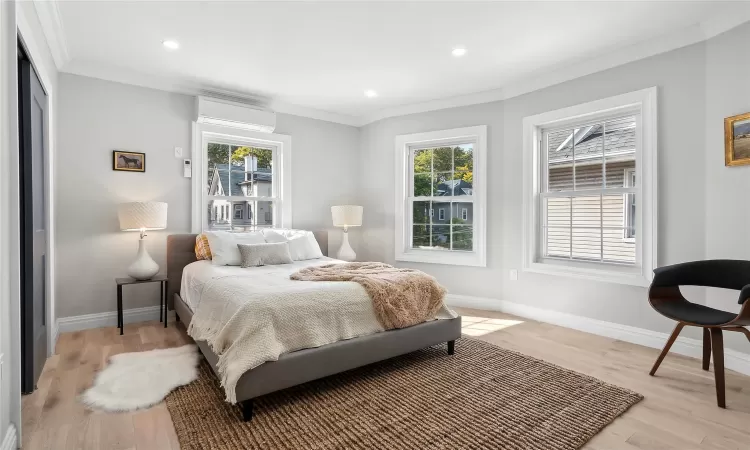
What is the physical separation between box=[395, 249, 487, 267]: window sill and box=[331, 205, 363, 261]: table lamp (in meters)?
0.65

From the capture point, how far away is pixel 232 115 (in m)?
4.25

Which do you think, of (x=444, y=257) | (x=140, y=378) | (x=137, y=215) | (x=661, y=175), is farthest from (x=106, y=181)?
(x=661, y=175)

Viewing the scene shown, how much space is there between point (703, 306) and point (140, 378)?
375 cm

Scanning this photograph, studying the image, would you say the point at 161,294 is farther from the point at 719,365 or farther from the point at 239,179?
the point at 719,365

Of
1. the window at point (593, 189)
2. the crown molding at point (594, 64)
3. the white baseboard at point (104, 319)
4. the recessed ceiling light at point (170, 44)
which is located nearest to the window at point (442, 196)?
the crown molding at point (594, 64)

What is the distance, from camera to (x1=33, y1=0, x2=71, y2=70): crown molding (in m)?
2.55

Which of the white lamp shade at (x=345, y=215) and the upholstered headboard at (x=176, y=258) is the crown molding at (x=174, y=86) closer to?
the white lamp shade at (x=345, y=215)

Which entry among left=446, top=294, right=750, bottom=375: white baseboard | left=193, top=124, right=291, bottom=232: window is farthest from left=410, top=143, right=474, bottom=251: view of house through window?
left=193, top=124, right=291, bottom=232: window

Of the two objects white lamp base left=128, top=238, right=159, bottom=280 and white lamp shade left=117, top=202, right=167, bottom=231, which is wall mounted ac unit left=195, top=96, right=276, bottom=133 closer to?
white lamp shade left=117, top=202, right=167, bottom=231

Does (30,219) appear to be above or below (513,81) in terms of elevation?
below

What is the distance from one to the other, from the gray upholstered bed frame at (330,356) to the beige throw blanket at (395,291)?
9 cm

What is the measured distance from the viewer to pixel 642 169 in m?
3.27

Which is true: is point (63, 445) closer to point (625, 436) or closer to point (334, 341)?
point (334, 341)

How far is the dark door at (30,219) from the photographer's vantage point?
7.63ft
